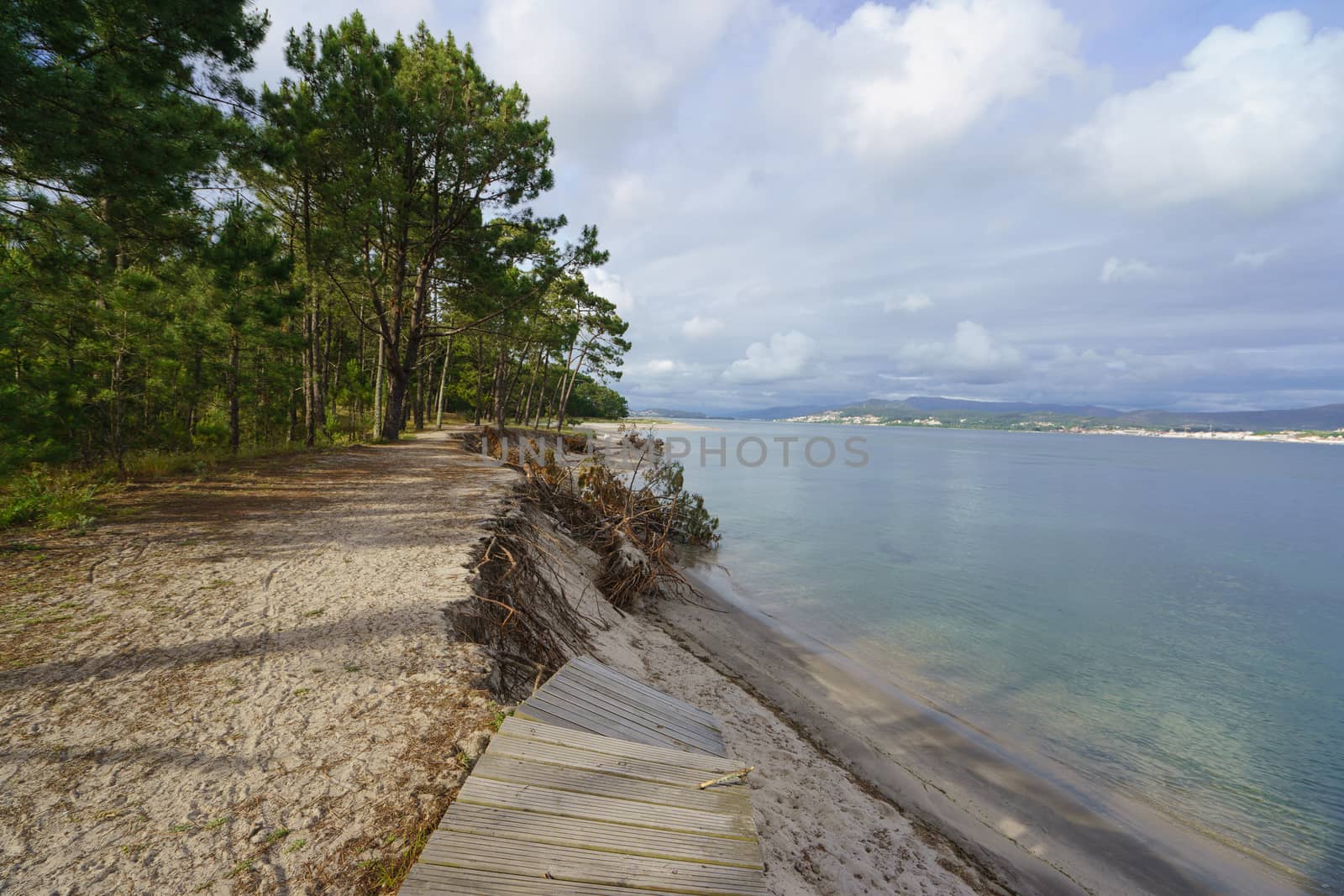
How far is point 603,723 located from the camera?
3.13 m

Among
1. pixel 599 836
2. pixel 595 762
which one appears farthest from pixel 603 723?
pixel 599 836

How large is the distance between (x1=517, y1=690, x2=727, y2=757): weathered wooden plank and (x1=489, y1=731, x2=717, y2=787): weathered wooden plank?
1.04ft

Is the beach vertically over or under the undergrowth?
under

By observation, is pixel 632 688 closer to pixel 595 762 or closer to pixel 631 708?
pixel 631 708

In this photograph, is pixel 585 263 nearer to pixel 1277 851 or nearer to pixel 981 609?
pixel 981 609

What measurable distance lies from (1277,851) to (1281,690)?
19.2ft

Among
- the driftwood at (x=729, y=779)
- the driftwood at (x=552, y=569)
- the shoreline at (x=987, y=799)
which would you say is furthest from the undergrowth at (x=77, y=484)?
the driftwood at (x=729, y=779)

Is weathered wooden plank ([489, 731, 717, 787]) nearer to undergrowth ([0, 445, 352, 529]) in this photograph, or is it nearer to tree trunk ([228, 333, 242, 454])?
undergrowth ([0, 445, 352, 529])

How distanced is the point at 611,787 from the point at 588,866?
0.46m

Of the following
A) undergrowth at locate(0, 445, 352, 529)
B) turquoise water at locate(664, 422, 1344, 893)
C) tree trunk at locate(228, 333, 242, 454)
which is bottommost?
turquoise water at locate(664, 422, 1344, 893)

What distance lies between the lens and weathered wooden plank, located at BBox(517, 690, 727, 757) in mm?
3037

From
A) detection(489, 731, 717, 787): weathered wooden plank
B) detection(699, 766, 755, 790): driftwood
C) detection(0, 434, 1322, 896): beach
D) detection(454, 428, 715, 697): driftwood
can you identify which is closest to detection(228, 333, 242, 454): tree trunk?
detection(0, 434, 1322, 896): beach

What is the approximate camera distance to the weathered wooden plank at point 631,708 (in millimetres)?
3311

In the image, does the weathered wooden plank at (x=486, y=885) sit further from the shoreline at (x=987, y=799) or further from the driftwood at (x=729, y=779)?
the shoreline at (x=987, y=799)
